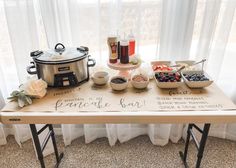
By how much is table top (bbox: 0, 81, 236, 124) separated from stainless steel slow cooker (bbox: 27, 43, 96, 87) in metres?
0.07

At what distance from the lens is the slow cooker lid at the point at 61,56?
1.15m

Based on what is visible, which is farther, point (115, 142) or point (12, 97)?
point (115, 142)

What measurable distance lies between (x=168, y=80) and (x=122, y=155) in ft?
2.90

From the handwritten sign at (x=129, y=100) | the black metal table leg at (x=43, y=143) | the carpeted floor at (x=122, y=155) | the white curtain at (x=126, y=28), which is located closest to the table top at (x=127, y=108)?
the handwritten sign at (x=129, y=100)

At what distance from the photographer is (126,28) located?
1521mm

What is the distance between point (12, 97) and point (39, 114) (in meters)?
0.22

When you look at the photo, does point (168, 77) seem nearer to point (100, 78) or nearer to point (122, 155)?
point (100, 78)

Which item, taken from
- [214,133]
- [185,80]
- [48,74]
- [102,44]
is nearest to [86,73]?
[48,74]

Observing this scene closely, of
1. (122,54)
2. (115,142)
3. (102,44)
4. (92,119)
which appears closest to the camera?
(92,119)

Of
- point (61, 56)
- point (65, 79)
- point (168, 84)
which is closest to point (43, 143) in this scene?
point (65, 79)

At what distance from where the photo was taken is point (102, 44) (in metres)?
1.58

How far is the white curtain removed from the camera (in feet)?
4.75

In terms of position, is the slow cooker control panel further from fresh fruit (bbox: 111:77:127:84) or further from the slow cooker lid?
fresh fruit (bbox: 111:77:127:84)

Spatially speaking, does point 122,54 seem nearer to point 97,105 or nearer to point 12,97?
point 97,105
